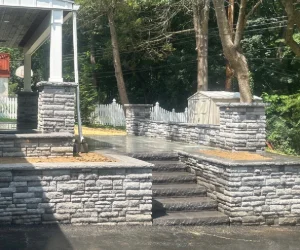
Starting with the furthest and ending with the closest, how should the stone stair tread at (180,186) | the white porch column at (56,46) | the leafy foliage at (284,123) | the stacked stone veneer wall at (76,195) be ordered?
the leafy foliage at (284,123) → the white porch column at (56,46) → the stone stair tread at (180,186) → the stacked stone veneer wall at (76,195)

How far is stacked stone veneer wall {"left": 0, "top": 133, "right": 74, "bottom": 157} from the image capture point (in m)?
10.1

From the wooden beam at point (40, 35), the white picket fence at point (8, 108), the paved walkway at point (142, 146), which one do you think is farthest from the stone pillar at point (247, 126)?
the white picket fence at point (8, 108)

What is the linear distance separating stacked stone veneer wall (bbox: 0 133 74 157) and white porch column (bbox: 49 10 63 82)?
1780mm

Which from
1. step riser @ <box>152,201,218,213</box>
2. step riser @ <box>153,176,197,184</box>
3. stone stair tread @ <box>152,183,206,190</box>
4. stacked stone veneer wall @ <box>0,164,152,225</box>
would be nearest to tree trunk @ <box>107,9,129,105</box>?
step riser @ <box>153,176,197,184</box>

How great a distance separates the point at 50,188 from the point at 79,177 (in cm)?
46

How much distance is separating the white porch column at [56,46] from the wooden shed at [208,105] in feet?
23.3

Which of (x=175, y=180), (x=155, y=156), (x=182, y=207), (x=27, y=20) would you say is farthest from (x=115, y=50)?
(x=182, y=207)

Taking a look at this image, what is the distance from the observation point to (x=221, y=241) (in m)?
7.90

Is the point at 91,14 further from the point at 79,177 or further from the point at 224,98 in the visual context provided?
the point at 79,177

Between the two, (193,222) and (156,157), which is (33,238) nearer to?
(193,222)

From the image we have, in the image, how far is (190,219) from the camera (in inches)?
346

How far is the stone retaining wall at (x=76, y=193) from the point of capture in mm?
8102

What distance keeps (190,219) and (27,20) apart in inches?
298

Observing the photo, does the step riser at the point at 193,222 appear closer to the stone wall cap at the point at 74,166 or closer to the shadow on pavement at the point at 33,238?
the stone wall cap at the point at 74,166
